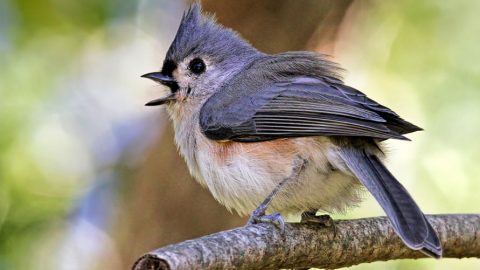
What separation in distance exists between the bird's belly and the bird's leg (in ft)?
0.05

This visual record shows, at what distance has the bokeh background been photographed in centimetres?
503

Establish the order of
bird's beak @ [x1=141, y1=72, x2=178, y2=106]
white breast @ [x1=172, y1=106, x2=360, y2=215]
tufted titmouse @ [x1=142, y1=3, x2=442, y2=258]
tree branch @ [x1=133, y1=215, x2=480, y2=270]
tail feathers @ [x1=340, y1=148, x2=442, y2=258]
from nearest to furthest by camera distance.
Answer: tree branch @ [x1=133, y1=215, x2=480, y2=270] < tail feathers @ [x1=340, y1=148, x2=442, y2=258] < tufted titmouse @ [x1=142, y1=3, x2=442, y2=258] < white breast @ [x1=172, y1=106, x2=360, y2=215] < bird's beak @ [x1=141, y1=72, x2=178, y2=106]

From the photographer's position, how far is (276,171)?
3.50m

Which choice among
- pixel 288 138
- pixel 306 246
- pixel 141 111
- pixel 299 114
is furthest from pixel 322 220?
pixel 141 111

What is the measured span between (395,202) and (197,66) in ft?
5.44

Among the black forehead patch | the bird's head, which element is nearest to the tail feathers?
the bird's head

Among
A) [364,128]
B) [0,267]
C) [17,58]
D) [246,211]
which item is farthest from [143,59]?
[364,128]

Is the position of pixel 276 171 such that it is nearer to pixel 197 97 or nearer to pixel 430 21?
pixel 197 97

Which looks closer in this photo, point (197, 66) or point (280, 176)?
point (280, 176)

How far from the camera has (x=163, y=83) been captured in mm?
4207

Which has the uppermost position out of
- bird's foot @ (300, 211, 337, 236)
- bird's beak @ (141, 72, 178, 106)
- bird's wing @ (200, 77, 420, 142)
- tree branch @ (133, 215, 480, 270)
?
bird's beak @ (141, 72, 178, 106)

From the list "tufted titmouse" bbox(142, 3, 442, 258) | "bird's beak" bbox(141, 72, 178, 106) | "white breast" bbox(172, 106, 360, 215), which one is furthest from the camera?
"bird's beak" bbox(141, 72, 178, 106)

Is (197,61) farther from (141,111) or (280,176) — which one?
(141,111)

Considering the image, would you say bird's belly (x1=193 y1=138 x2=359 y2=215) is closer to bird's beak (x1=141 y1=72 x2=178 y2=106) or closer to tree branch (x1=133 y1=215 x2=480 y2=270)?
tree branch (x1=133 y1=215 x2=480 y2=270)
